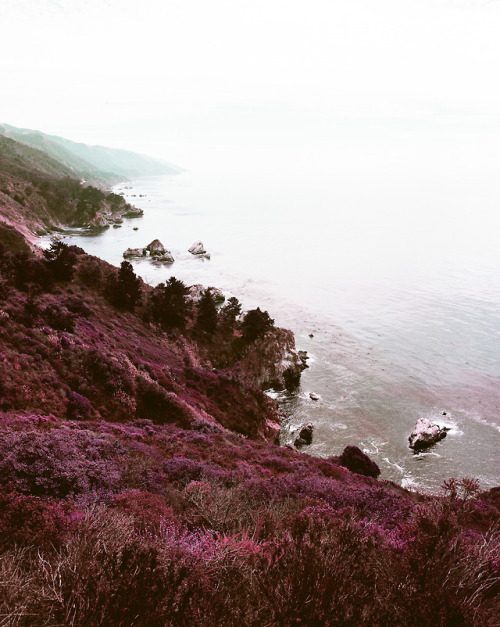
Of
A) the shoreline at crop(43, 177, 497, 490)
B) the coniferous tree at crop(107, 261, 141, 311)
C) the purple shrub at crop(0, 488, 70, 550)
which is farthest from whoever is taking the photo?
the coniferous tree at crop(107, 261, 141, 311)

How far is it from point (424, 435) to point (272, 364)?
852 inches

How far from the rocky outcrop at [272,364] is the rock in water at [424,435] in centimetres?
1712

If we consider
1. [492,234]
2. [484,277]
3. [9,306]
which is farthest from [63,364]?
[492,234]

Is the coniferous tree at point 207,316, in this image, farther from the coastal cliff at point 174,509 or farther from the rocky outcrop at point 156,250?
the rocky outcrop at point 156,250

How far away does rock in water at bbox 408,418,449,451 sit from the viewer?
3694 cm

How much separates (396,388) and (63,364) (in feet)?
Answer: 134

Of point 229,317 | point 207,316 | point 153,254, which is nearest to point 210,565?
point 207,316

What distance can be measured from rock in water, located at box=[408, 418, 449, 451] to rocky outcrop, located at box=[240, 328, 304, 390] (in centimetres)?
1712

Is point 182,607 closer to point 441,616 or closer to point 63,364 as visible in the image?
point 441,616

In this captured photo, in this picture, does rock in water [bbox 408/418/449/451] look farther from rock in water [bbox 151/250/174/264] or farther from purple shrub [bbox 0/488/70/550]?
rock in water [bbox 151/250/174/264]

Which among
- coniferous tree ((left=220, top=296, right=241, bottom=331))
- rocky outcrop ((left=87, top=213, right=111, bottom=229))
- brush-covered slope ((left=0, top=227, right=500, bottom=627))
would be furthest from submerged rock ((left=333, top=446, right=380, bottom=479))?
rocky outcrop ((left=87, top=213, right=111, bottom=229))

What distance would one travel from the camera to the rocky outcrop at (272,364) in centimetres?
5044

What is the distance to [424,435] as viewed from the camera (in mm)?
37125

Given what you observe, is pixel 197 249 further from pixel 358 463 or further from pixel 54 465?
pixel 54 465
